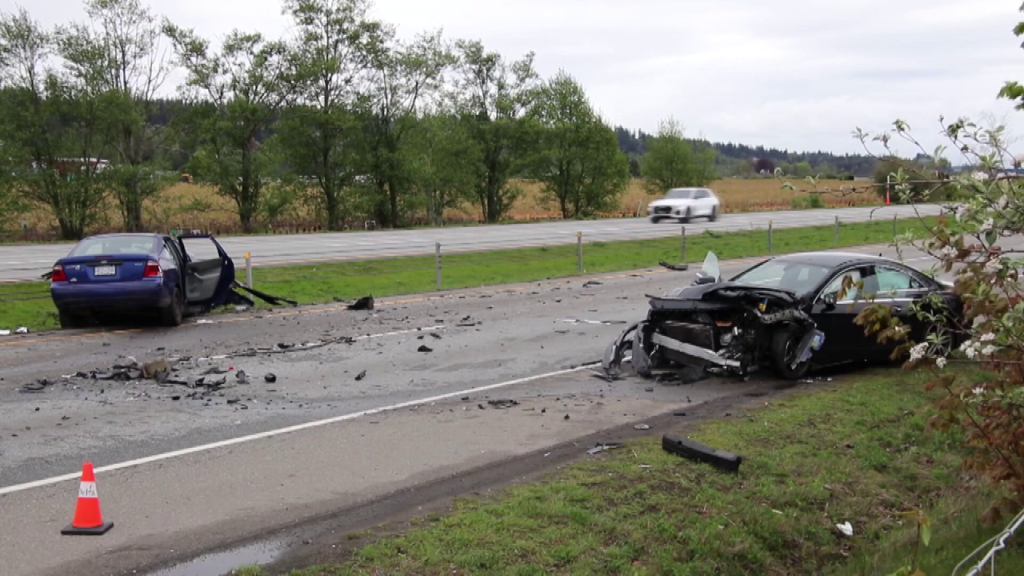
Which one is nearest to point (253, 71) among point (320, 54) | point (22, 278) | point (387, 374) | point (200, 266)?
point (320, 54)

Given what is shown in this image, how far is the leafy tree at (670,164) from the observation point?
6994 centimetres

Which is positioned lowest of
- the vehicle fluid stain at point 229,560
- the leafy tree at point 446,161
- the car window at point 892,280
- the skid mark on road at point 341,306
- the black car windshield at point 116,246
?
the vehicle fluid stain at point 229,560

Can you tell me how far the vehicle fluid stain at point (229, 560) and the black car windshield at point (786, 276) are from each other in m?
6.80

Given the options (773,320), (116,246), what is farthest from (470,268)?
(773,320)

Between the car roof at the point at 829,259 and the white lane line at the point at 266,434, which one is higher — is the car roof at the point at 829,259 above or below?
above

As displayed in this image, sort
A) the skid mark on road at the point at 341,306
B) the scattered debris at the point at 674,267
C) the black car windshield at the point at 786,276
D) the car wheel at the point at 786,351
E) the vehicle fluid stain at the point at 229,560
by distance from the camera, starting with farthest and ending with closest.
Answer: the scattered debris at the point at 674,267, the skid mark on road at the point at 341,306, the black car windshield at the point at 786,276, the car wheel at the point at 786,351, the vehicle fluid stain at the point at 229,560

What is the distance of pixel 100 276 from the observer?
13.6 metres

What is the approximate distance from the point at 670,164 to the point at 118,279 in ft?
198

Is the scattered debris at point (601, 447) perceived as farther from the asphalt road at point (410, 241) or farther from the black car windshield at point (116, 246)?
the asphalt road at point (410, 241)

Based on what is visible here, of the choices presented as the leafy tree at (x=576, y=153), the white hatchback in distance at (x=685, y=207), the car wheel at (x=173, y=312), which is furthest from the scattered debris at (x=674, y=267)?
the leafy tree at (x=576, y=153)

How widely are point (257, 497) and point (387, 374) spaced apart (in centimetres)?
457

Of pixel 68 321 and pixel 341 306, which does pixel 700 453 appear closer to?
pixel 68 321

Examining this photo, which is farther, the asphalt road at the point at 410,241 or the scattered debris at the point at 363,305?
the asphalt road at the point at 410,241

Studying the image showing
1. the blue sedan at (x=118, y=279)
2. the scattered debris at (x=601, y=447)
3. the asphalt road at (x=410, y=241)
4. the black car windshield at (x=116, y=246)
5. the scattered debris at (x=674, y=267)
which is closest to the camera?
the scattered debris at (x=601, y=447)
